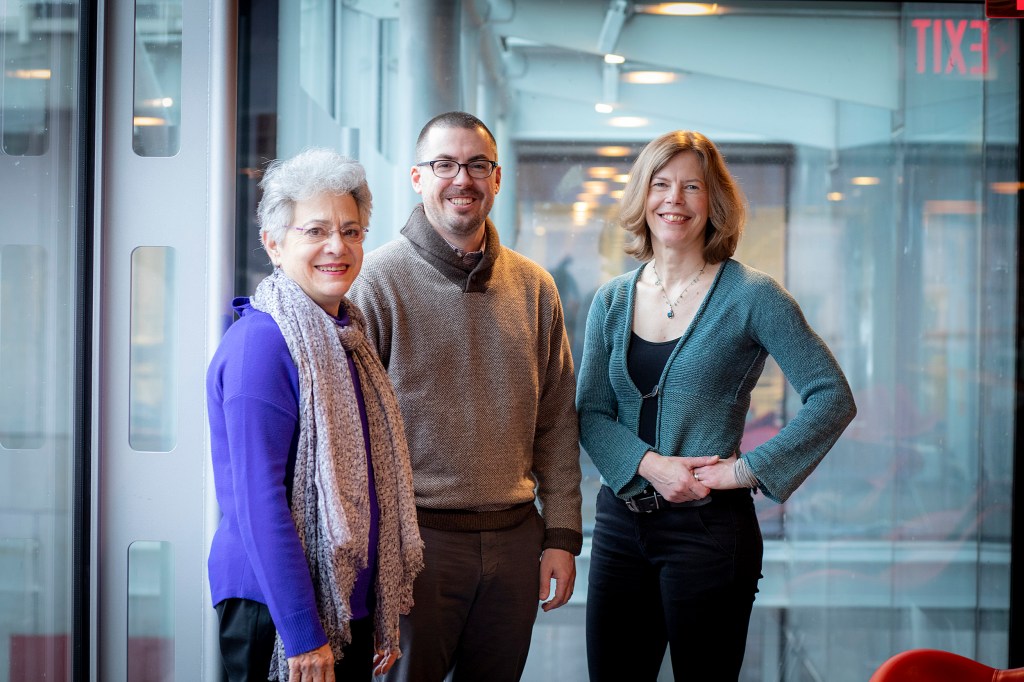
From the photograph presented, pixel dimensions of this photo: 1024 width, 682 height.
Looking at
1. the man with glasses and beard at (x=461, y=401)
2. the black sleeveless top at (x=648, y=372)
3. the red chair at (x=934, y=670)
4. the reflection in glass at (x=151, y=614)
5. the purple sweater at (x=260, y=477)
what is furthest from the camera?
the reflection in glass at (x=151, y=614)

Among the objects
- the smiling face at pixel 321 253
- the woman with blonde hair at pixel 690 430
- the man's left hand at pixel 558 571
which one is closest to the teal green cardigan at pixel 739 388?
the woman with blonde hair at pixel 690 430

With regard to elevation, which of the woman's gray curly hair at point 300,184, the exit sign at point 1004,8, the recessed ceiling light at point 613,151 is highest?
the exit sign at point 1004,8

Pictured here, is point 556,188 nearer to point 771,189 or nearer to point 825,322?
point 771,189

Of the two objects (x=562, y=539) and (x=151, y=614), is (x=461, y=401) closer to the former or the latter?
(x=562, y=539)

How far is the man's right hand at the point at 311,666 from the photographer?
5.74 ft

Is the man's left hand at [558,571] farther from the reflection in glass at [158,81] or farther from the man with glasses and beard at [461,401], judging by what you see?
the reflection in glass at [158,81]

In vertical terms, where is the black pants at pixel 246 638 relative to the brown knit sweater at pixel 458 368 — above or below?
below

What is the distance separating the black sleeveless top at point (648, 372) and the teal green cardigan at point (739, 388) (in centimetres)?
2

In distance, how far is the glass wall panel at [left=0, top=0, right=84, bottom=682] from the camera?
262cm

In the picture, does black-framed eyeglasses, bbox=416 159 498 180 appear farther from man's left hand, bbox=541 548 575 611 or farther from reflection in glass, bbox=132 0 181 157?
reflection in glass, bbox=132 0 181 157

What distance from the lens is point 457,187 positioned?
91.0 inches

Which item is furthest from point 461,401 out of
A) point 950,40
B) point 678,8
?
point 950,40

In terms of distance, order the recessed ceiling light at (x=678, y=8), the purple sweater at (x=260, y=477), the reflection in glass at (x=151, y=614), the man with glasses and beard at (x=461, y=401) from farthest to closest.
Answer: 1. the recessed ceiling light at (x=678, y=8)
2. the reflection in glass at (x=151, y=614)
3. the man with glasses and beard at (x=461, y=401)
4. the purple sweater at (x=260, y=477)

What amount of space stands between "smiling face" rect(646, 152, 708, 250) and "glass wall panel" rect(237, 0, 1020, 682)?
3.47ft
